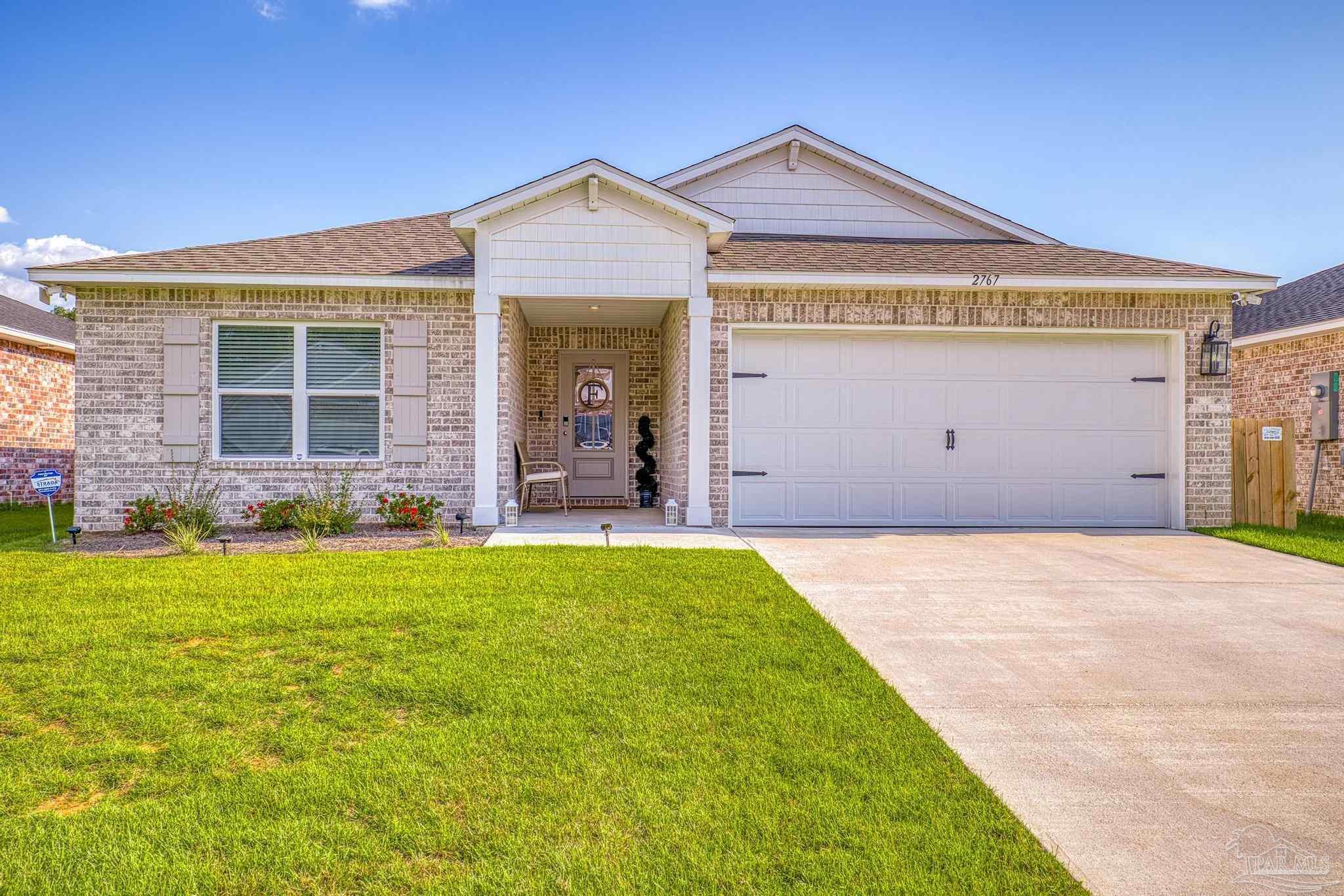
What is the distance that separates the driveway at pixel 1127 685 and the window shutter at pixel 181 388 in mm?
6829

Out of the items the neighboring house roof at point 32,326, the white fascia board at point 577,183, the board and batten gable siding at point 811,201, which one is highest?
the board and batten gable siding at point 811,201

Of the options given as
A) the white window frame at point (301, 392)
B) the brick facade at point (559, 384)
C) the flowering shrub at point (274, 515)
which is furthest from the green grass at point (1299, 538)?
the flowering shrub at point (274, 515)

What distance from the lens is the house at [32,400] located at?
13.2 metres

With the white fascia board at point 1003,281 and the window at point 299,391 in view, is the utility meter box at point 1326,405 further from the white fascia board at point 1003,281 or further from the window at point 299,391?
the window at point 299,391

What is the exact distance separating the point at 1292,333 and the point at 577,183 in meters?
12.0

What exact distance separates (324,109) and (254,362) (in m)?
6.01

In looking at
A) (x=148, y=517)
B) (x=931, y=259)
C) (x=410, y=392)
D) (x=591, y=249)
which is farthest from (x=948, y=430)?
(x=148, y=517)

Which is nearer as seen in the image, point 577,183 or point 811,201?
point 577,183

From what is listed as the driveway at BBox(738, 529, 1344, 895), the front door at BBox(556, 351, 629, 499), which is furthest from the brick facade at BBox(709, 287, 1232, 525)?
the front door at BBox(556, 351, 629, 499)

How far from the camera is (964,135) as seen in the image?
1154 cm

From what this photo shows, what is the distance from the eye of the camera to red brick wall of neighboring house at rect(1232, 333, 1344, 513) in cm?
1184

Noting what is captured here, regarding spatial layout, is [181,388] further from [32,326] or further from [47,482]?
[32,326]

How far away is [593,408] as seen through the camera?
490 inches

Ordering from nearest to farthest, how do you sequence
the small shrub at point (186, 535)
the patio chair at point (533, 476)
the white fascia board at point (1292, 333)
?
the small shrub at point (186, 535) → the patio chair at point (533, 476) → the white fascia board at point (1292, 333)
